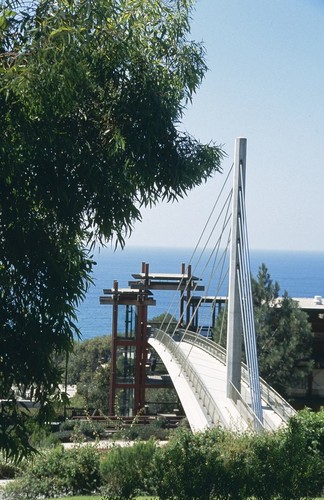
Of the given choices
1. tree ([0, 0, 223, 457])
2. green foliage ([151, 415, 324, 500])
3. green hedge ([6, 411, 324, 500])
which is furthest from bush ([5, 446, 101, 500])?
tree ([0, 0, 223, 457])

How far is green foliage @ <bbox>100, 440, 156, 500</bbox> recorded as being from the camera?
11.4 m

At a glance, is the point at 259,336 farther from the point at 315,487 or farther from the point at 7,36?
the point at 7,36

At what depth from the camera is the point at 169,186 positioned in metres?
9.26

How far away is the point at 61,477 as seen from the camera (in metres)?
13.7

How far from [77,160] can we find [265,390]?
16.7m

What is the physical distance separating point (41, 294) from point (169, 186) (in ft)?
5.55

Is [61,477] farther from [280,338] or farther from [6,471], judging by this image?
[280,338]

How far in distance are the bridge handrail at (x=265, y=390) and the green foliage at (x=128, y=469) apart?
5419mm

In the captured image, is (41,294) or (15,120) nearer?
(15,120)

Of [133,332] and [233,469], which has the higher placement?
[233,469]

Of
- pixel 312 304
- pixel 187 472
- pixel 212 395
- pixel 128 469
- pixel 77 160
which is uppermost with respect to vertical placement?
pixel 77 160

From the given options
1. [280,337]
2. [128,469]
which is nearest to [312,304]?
[280,337]

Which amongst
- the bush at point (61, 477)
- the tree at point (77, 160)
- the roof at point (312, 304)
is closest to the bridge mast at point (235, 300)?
the bush at point (61, 477)

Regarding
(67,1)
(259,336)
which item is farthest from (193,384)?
(67,1)
